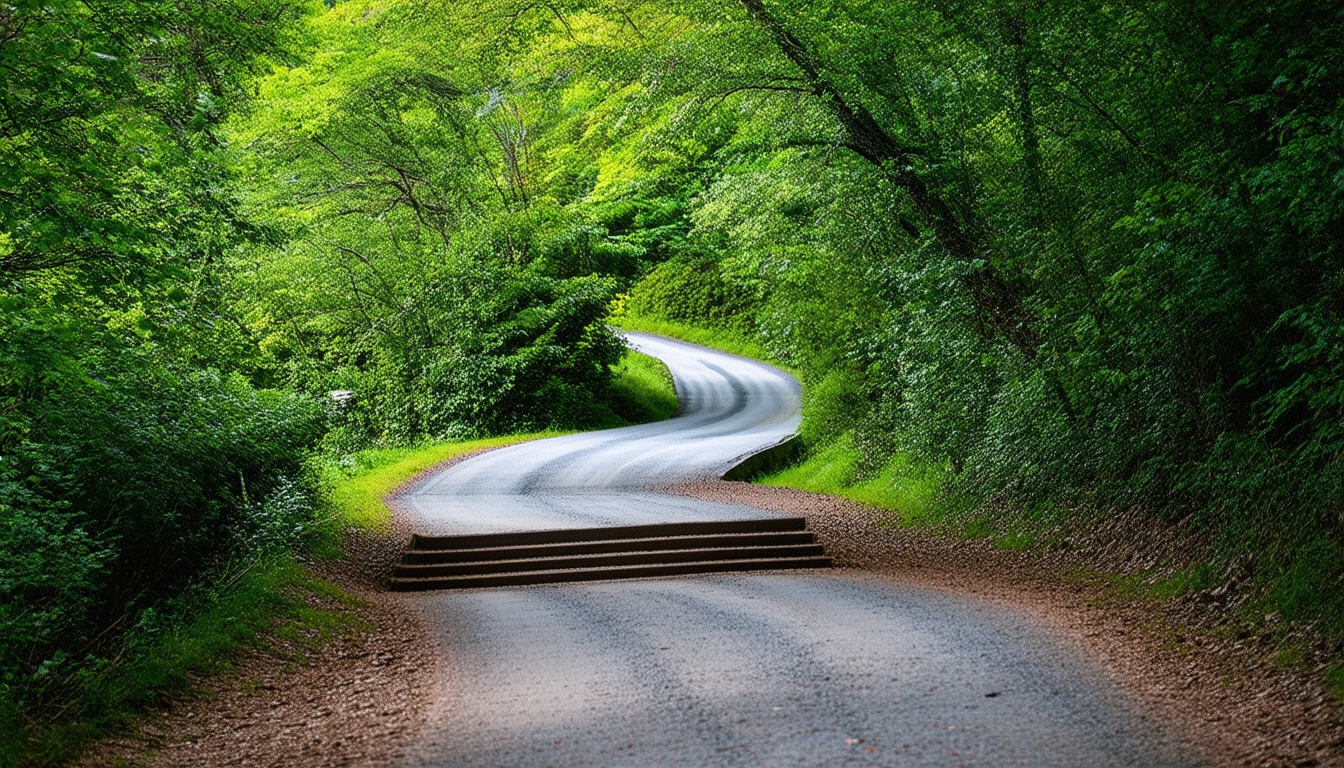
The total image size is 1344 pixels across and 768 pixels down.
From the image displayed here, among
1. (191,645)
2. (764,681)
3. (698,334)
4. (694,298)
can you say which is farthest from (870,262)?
(694,298)

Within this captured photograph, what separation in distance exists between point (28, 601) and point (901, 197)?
11.1 metres

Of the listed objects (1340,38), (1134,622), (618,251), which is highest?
(618,251)

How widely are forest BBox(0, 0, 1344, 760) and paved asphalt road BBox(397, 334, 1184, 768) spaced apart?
6.44ft

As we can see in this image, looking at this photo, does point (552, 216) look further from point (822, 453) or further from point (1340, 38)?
point (1340, 38)

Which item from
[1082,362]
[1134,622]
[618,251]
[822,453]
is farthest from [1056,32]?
[618,251]

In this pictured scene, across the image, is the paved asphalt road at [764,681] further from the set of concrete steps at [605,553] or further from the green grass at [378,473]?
the green grass at [378,473]

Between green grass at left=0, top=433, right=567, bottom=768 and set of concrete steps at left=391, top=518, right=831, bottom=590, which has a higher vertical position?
green grass at left=0, top=433, right=567, bottom=768

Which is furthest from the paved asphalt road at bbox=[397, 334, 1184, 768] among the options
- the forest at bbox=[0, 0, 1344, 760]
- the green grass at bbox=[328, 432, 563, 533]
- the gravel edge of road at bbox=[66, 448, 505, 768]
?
the green grass at bbox=[328, 432, 563, 533]

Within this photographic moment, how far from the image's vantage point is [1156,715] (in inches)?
246

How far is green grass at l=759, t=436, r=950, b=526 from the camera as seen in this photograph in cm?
1537

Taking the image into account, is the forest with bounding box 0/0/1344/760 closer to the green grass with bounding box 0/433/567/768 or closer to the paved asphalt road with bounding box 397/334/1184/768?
the green grass with bounding box 0/433/567/768

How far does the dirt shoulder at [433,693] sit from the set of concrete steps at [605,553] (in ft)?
4.47

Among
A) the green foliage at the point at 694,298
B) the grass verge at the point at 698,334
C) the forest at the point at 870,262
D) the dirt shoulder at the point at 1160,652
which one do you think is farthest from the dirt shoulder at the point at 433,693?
the green foliage at the point at 694,298

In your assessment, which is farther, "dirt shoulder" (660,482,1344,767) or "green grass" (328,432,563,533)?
"green grass" (328,432,563,533)
